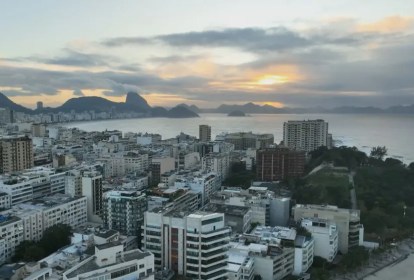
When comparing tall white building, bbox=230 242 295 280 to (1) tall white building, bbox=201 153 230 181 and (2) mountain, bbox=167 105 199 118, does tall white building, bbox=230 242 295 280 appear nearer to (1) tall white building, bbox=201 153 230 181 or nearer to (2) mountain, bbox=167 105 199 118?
(1) tall white building, bbox=201 153 230 181

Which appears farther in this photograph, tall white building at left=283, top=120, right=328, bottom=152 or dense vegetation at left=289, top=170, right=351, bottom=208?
tall white building at left=283, top=120, right=328, bottom=152

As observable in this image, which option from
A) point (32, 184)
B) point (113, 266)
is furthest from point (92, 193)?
point (113, 266)

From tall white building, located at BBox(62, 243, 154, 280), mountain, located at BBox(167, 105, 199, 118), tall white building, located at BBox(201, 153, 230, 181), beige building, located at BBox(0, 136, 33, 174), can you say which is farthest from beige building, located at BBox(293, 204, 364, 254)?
mountain, located at BBox(167, 105, 199, 118)

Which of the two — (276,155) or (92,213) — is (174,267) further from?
(276,155)

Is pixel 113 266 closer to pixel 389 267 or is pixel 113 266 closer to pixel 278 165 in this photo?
pixel 389 267

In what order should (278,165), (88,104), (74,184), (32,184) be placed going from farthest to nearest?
(88,104), (278,165), (74,184), (32,184)

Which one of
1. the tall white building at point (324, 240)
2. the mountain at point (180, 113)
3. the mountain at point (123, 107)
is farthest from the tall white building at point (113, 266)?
the mountain at point (180, 113)
